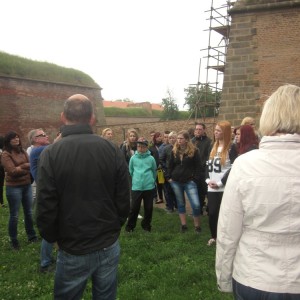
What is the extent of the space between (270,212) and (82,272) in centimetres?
150

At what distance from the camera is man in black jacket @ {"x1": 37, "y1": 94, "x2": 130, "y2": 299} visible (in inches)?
103

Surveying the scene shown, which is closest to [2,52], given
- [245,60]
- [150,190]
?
[245,60]

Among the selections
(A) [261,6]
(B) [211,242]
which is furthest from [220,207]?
(A) [261,6]

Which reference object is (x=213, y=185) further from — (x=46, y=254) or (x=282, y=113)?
(x=282, y=113)

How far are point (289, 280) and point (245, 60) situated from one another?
10.9 metres

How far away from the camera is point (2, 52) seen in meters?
26.6

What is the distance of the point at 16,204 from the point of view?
5883mm

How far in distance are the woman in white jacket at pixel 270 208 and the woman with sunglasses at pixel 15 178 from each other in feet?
15.0

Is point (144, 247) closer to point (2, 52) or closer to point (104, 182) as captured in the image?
point (104, 182)

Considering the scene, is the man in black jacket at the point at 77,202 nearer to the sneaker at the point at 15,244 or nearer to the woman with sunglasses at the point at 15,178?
the woman with sunglasses at the point at 15,178

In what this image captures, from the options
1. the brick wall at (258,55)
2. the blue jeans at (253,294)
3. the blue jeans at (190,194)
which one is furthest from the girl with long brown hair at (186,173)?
the brick wall at (258,55)

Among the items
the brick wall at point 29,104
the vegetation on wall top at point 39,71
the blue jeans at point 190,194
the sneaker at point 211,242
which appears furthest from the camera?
the vegetation on wall top at point 39,71

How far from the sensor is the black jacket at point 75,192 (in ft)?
8.60

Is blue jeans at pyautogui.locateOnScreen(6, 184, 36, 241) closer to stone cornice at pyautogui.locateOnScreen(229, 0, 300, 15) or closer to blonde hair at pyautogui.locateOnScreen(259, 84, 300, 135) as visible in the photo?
blonde hair at pyautogui.locateOnScreen(259, 84, 300, 135)
